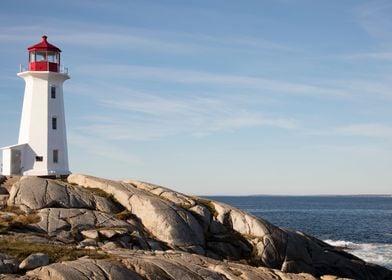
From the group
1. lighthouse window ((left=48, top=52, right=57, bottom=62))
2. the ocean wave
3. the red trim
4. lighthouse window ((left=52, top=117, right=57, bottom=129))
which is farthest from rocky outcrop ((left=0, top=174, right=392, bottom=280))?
the ocean wave

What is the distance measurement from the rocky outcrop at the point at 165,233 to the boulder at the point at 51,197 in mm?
61

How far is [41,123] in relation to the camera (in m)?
46.2

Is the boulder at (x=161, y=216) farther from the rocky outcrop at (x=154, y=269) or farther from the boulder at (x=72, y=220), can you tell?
the rocky outcrop at (x=154, y=269)

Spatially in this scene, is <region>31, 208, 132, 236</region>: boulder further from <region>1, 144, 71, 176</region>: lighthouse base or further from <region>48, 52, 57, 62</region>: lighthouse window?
<region>48, 52, 57, 62</region>: lighthouse window

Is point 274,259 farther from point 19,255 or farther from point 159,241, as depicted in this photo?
point 19,255

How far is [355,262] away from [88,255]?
2373cm

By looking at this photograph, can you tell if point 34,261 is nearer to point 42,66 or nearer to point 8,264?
point 8,264

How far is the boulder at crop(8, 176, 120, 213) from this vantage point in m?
33.3

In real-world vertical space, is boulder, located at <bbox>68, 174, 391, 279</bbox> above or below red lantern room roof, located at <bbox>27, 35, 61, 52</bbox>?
below

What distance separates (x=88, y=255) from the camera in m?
23.0

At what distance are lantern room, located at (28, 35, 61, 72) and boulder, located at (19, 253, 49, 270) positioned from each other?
2856 centimetres

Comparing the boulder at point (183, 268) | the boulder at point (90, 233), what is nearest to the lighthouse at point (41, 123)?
the boulder at point (90, 233)

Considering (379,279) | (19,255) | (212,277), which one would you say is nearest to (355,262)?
(379,279)

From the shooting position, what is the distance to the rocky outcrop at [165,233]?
2531cm
